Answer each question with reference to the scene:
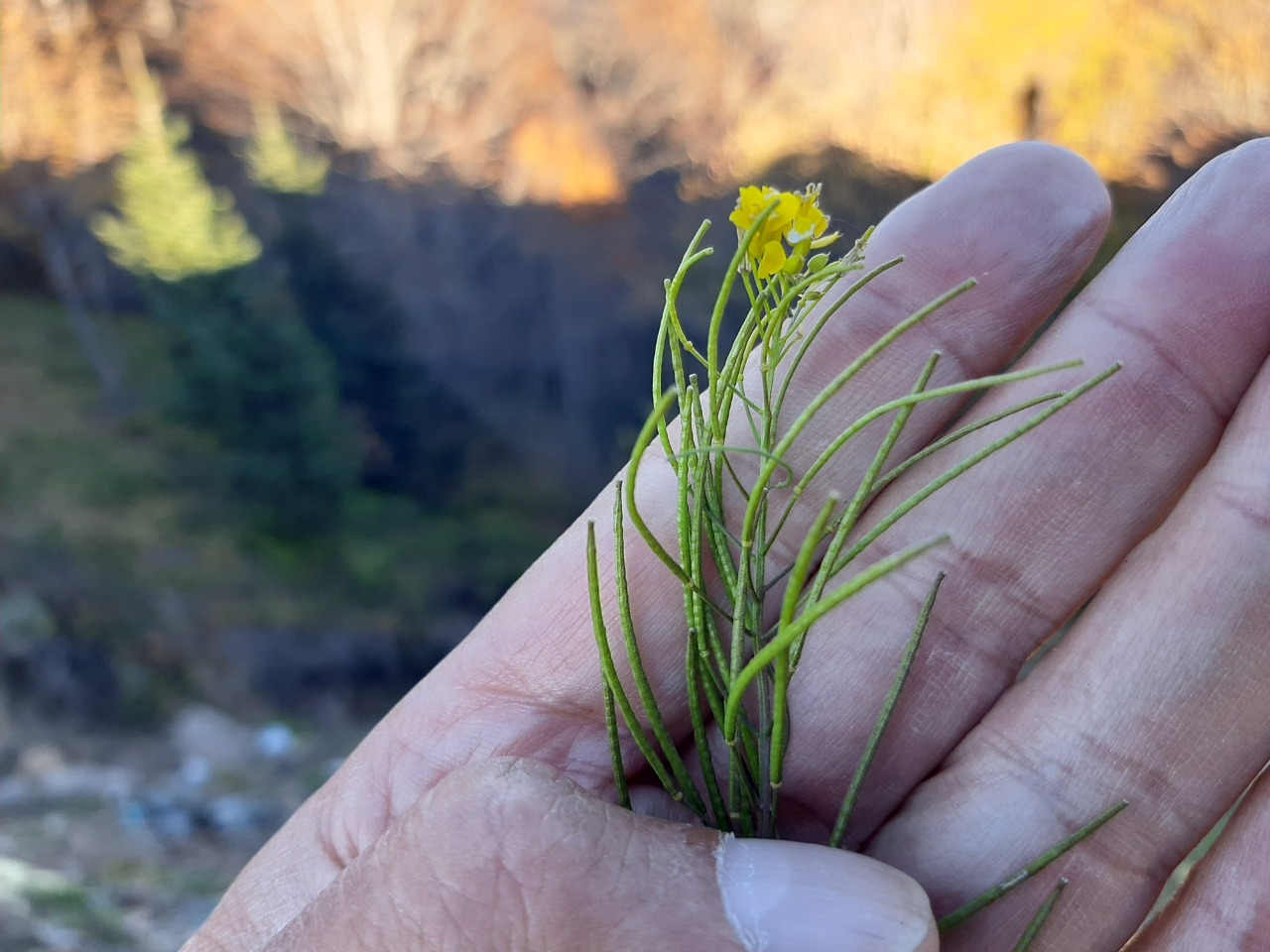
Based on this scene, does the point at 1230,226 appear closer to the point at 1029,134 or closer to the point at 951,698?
the point at 951,698

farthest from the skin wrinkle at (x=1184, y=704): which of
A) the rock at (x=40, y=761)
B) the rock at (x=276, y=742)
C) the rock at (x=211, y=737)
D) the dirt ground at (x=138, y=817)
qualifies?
the rock at (x=40, y=761)

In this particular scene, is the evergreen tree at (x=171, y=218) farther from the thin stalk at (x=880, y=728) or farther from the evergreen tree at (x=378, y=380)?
the thin stalk at (x=880, y=728)

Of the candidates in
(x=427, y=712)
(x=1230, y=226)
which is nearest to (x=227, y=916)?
(x=427, y=712)

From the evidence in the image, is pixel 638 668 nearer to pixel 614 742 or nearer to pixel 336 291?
pixel 614 742

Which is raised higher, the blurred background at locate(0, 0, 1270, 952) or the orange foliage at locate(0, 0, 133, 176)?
the orange foliage at locate(0, 0, 133, 176)

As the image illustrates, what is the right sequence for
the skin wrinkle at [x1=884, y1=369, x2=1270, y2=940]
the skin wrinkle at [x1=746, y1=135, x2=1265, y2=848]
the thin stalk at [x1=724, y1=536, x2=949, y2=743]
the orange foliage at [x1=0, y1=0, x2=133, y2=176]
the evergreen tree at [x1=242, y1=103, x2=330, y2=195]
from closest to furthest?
the thin stalk at [x1=724, y1=536, x2=949, y2=743]
the skin wrinkle at [x1=884, y1=369, x2=1270, y2=940]
the skin wrinkle at [x1=746, y1=135, x2=1265, y2=848]
the evergreen tree at [x1=242, y1=103, x2=330, y2=195]
the orange foliage at [x1=0, y1=0, x2=133, y2=176]

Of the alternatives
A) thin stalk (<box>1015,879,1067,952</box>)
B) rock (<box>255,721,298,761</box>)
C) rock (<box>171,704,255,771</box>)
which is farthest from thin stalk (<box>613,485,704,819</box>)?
rock (<box>171,704,255,771</box>)

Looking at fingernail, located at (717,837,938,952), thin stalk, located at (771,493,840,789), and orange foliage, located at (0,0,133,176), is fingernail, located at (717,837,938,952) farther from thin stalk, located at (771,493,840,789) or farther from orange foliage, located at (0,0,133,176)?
orange foliage, located at (0,0,133,176)
